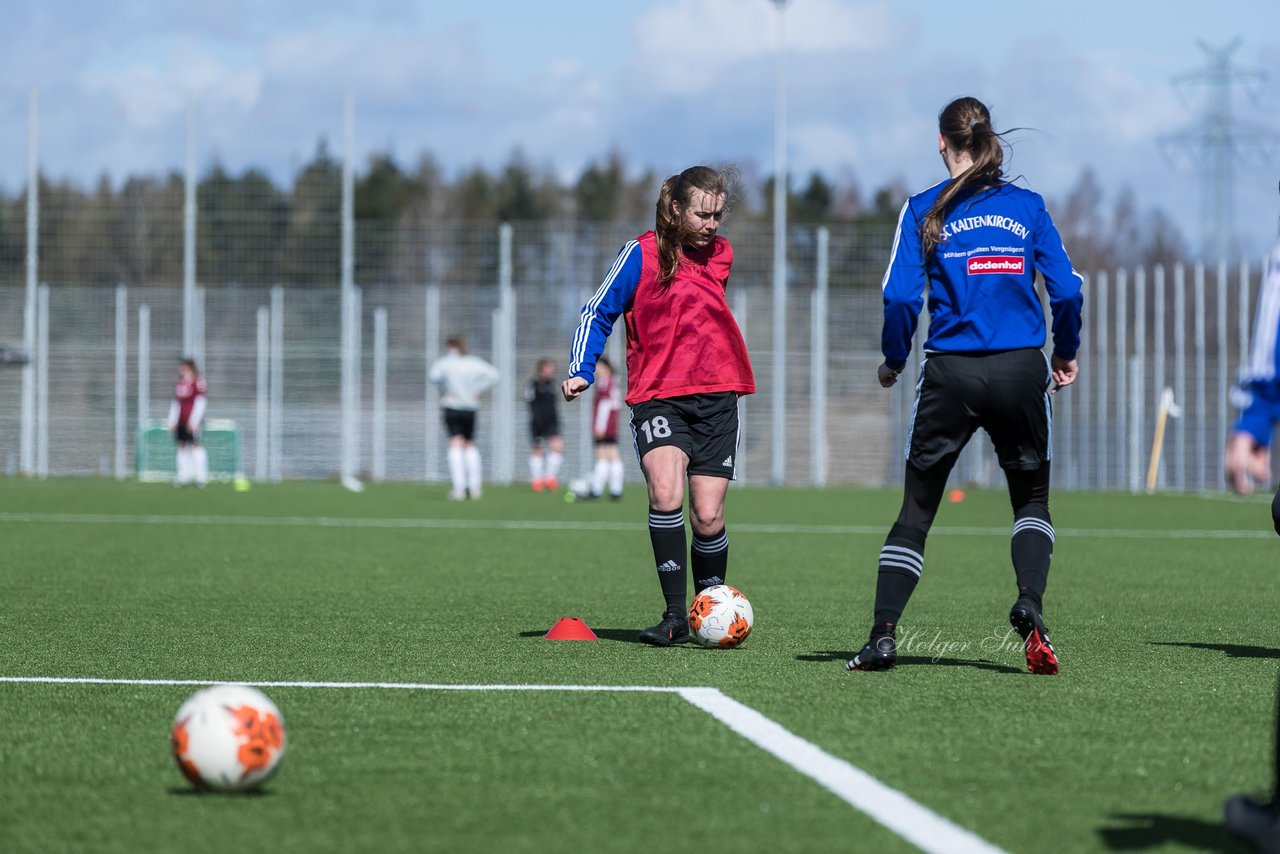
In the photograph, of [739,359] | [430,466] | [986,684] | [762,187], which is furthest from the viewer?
[762,187]

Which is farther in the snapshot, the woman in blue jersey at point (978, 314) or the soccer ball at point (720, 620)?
the soccer ball at point (720, 620)

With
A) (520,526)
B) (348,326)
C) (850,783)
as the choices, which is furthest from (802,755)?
(348,326)

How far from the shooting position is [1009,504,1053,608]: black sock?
607 cm

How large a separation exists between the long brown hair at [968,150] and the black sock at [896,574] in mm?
1029

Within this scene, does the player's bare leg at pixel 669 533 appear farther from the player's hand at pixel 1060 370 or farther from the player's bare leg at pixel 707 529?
the player's hand at pixel 1060 370

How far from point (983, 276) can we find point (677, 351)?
4.99 ft

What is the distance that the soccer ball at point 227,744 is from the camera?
3.91m

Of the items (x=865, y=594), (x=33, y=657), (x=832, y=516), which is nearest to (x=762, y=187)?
(x=832, y=516)

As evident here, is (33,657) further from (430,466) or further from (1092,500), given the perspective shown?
(430,466)

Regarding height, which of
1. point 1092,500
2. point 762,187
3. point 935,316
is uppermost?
point 762,187

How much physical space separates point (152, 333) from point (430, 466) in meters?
6.21

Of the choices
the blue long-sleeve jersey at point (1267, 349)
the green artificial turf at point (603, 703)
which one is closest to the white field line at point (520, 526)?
the green artificial turf at point (603, 703)

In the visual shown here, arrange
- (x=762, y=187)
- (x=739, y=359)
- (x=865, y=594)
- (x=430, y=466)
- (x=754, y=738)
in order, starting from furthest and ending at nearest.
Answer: (x=762, y=187)
(x=430, y=466)
(x=865, y=594)
(x=739, y=359)
(x=754, y=738)

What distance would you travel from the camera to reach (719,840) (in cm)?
352
